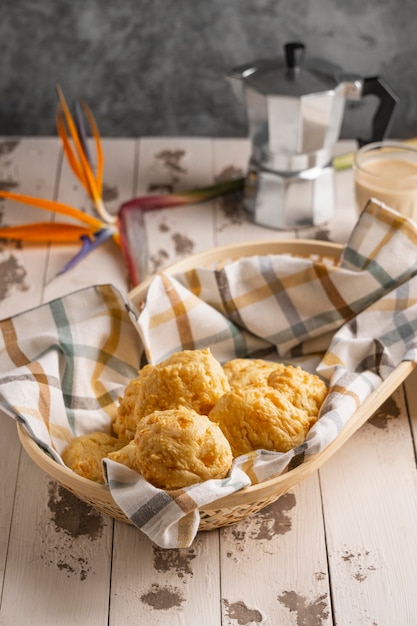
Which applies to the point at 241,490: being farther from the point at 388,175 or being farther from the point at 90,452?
the point at 388,175

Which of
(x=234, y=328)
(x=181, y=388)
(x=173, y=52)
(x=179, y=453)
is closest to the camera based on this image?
Answer: (x=179, y=453)

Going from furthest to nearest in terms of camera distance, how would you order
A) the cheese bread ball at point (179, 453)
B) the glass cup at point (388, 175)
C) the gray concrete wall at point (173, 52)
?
the gray concrete wall at point (173, 52)
the glass cup at point (388, 175)
the cheese bread ball at point (179, 453)

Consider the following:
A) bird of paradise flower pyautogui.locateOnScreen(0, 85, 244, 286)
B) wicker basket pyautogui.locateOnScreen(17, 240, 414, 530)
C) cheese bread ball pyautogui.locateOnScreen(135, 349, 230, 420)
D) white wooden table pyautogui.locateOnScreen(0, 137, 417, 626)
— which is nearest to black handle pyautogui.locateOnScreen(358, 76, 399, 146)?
bird of paradise flower pyautogui.locateOnScreen(0, 85, 244, 286)

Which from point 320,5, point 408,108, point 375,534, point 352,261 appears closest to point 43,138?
point 320,5

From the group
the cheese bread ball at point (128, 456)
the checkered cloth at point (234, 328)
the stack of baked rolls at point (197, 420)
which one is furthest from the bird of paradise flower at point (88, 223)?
the cheese bread ball at point (128, 456)

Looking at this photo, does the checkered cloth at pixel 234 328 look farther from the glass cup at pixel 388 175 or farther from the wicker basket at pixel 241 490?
the glass cup at pixel 388 175

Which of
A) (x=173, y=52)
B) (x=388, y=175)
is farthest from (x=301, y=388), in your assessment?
(x=173, y=52)

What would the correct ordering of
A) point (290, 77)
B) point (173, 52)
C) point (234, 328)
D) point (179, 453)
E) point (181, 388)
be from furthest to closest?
1. point (173, 52)
2. point (290, 77)
3. point (234, 328)
4. point (181, 388)
5. point (179, 453)

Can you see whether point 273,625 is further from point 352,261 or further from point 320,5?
point 320,5
